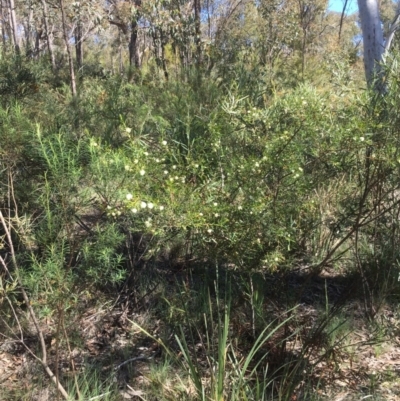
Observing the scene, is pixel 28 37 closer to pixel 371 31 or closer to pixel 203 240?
pixel 371 31

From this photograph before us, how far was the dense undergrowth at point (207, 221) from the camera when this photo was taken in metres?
3.17

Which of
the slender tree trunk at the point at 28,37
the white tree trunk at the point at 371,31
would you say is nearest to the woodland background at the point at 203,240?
the white tree trunk at the point at 371,31

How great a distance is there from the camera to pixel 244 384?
3148mm

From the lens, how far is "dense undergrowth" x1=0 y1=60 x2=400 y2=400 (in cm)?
317

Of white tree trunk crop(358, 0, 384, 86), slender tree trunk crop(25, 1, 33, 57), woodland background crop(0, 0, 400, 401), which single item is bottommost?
woodland background crop(0, 0, 400, 401)

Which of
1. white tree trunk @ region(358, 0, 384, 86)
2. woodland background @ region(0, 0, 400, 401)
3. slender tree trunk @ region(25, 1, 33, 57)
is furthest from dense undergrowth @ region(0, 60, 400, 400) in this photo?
slender tree trunk @ region(25, 1, 33, 57)

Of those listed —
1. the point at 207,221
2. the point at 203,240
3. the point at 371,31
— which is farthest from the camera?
the point at 371,31

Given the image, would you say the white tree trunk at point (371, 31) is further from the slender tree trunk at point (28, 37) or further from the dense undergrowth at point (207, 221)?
the slender tree trunk at point (28, 37)

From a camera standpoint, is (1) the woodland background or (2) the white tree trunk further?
(2) the white tree trunk

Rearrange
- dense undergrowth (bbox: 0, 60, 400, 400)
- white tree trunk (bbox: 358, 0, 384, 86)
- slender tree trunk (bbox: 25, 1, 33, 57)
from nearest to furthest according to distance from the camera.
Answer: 1. dense undergrowth (bbox: 0, 60, 400, 400)
2. white tree trunk (bbox: 358, 0, 384, 86)
3. slender tree trunk (bbox: 25, 1, 33, 57)

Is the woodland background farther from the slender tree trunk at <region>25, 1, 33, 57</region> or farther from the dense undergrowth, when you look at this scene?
the slender tree trunk at <region>25, 1, 33, 57</region>

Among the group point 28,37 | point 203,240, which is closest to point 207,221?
point 203,240

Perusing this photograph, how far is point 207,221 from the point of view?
312cm

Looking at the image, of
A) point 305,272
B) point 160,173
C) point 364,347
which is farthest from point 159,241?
point 364,347
